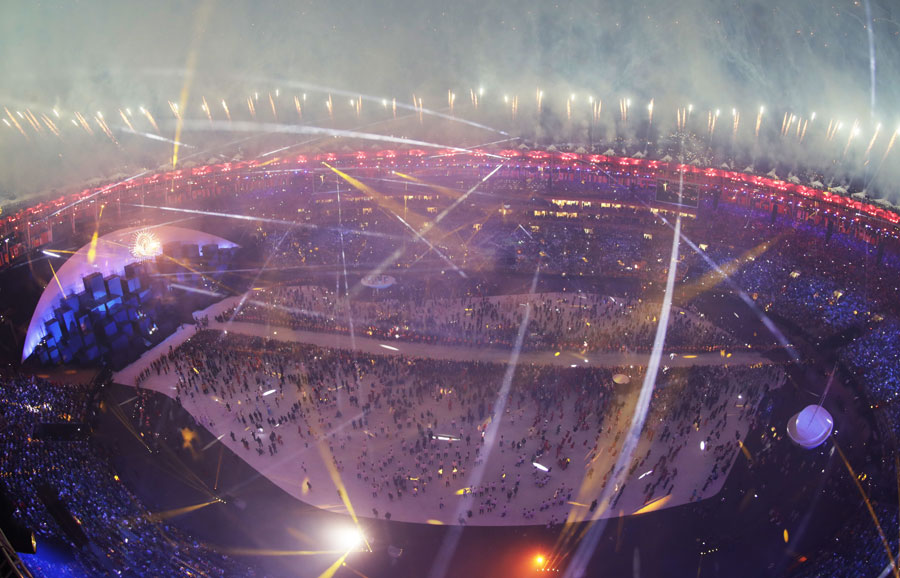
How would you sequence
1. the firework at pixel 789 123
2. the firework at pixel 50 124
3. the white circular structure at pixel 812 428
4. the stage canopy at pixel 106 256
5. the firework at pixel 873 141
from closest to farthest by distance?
1. the white circular structure at pixel 812 428
2. the stage canopy at pixel 106 256
3. the firework at pixel 873 141
4. the firework at pixel 50 124
5. the firework at pixel 789 123

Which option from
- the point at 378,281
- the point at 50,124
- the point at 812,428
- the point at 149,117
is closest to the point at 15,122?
the point at 50,124

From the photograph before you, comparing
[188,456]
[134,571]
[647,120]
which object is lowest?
[188,456]

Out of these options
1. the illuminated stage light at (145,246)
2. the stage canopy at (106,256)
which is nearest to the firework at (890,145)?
the stage canopy at (106,256)

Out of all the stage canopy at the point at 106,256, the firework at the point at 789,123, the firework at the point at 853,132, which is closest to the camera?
the stage canopy at the point at 106,256

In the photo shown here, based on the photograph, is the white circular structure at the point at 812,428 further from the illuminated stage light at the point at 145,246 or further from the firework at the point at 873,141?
the illuminated stage light at the point at 145,246

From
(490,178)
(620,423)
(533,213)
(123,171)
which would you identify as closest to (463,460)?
(620,423)

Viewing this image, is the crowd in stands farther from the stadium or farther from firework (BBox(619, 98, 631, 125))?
firework (BBox(619, 98, 631, 125))

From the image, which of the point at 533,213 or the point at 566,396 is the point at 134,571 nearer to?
the point at 566,396
